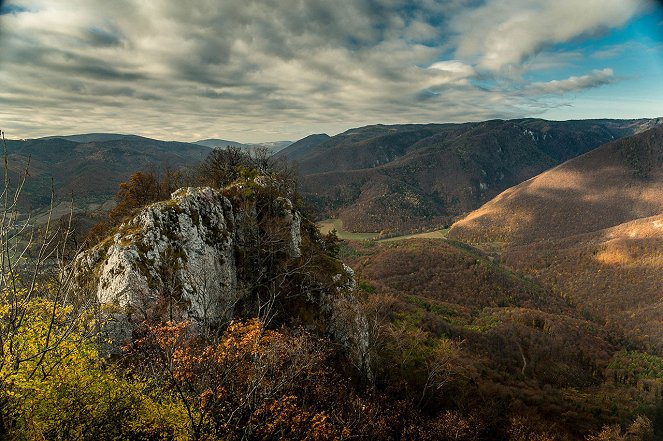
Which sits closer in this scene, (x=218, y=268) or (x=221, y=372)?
(x=221, y=372)

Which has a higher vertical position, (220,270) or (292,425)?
(220,270)

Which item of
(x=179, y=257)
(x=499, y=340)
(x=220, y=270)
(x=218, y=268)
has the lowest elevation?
(x=499, y=340)

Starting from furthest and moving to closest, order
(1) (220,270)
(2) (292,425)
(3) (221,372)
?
1. (1) (220,270)
2. (2) (292,425)
3. (3) (221,372)

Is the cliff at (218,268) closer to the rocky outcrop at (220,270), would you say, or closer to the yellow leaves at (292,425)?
the rocky outcrop at (220,270)

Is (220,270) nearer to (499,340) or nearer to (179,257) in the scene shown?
(179,257)

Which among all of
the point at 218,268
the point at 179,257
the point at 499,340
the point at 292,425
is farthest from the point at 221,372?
the point at 499,340

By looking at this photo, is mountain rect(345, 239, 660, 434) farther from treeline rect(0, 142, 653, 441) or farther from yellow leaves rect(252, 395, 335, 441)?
yellow leaves rect(252, 395, 335, 441)

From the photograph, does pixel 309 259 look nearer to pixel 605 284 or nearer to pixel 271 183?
pixel 271 183

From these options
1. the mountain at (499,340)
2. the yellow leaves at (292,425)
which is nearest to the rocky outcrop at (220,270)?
the yellow leaves at (292,425)

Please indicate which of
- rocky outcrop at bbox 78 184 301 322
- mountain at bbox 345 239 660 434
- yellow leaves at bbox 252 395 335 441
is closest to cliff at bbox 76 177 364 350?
rocky outcrop at bbox 78 184 301 322

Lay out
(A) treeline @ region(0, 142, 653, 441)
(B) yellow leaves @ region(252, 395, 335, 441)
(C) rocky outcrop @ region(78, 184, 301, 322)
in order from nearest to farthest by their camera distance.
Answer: (A) treeline @ region(0, 142, 653, 441) < (B) yellow leaves @ region(252, 395, 335, 441) < (C) rocky outcrop @ region(78, 184, 301, 322)

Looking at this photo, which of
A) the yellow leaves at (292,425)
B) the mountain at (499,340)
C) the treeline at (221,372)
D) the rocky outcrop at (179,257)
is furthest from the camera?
the mountain at (499,340)
